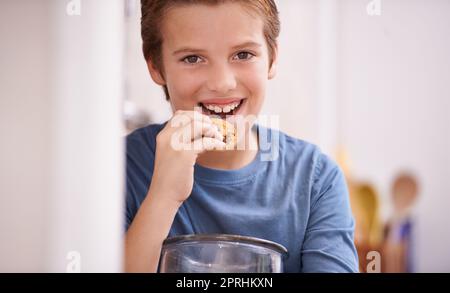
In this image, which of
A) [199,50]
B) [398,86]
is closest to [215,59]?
[199,50]

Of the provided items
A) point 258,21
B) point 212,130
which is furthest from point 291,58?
point 212,130

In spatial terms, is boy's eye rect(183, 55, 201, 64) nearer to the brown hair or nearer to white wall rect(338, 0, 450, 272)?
the brown hair

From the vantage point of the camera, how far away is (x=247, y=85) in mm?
1000

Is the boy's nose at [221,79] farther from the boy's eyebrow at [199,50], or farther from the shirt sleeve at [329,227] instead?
the shirt sleeve at [329,227]

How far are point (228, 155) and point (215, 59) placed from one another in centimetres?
16

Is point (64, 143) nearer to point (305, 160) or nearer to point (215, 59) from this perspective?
point (215, 59)

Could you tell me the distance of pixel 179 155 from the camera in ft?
3.04

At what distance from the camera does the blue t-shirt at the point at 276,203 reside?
3.19 ft

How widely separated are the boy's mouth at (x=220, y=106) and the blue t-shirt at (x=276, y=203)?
0.28 feet

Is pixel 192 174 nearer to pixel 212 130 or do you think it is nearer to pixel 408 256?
pixel 212 130

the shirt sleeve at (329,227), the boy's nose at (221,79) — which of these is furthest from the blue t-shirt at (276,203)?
the boy's nose at (221,79)

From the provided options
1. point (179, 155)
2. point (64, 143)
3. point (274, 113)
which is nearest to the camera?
point (64, 143)

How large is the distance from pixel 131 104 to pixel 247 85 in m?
0.19

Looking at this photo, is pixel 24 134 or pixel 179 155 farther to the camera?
pixel 179 155
